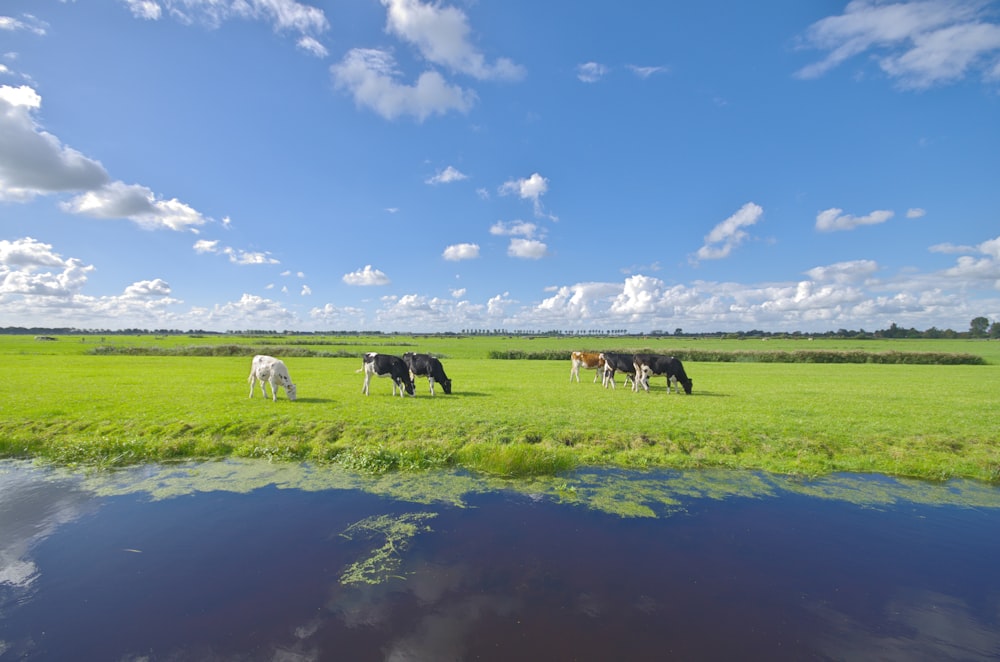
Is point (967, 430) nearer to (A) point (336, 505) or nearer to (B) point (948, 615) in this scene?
(B) point (948, 615)

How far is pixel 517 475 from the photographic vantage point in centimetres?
1086

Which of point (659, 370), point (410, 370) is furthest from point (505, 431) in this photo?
point (659, 370)

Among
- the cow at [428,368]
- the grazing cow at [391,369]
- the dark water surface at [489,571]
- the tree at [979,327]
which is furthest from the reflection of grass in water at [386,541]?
the tree at [979,327]

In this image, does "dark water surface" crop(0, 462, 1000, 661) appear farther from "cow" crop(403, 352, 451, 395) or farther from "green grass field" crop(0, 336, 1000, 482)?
"cow" crop(403, 352, 451, 395)

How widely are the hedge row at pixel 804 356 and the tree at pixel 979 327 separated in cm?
12776

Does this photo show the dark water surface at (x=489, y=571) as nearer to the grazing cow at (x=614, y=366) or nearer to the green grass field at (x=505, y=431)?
the green grass field at (x=505, y=431)

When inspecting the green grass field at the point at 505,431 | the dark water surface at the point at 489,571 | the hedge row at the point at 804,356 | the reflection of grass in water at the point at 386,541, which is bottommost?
the dark water surface at the point at 489,571

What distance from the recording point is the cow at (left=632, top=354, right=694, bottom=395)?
2247cm

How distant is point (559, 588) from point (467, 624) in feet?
4.63

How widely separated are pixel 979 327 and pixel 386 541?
21612 cm

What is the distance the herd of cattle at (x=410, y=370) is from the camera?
18.0 m

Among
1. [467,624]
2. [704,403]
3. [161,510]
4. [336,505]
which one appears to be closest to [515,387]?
[704,403]

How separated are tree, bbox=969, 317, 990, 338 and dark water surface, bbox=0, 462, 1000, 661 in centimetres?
19412

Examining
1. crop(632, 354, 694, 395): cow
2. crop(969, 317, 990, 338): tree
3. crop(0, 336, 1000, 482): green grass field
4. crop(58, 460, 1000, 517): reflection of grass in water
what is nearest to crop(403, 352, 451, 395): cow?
crop(0, 336, 1000, 482): green grass field
